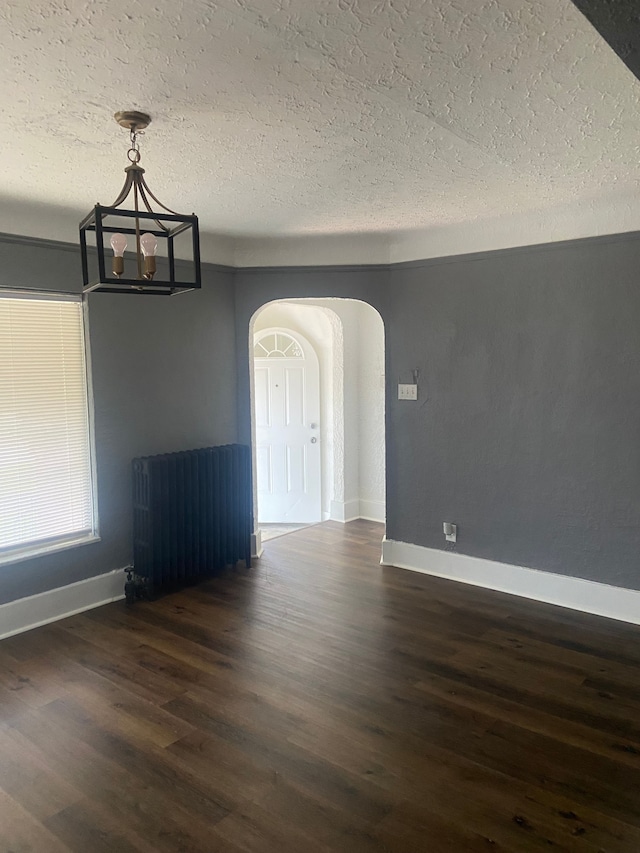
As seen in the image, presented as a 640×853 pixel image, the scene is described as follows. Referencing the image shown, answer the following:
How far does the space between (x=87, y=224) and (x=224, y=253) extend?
2.49 meters

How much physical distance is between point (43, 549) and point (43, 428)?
0.75 meters

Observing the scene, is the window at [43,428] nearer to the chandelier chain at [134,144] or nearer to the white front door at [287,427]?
the chandelier chain at [134,144]

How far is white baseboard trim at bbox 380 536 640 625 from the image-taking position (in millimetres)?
3768

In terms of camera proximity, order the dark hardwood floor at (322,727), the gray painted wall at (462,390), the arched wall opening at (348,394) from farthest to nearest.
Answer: the arched wall opening at (348,394) < the gray painted wall at (462,390) < the dark hardwood floor at (322,727)

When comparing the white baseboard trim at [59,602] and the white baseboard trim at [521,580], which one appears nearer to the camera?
the white baseboard trim at [59,602]

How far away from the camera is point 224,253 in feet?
15.4

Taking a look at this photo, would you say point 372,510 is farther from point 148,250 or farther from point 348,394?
point 148,250

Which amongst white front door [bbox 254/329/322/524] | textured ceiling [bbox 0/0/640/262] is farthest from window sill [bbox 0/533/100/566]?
white front door [bbox 254/329/322/524]

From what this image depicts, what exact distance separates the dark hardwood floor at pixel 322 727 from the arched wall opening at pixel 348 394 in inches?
85.9

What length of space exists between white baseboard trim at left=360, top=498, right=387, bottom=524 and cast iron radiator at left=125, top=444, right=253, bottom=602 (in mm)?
1816

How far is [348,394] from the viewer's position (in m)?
6.23

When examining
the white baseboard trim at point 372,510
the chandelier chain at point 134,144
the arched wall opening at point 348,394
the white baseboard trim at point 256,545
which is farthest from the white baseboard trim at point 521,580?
the chandelier chain at point 134,144

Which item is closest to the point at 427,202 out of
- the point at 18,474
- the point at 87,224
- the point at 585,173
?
the point at 585,173

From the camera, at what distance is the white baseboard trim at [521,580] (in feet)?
12.4
